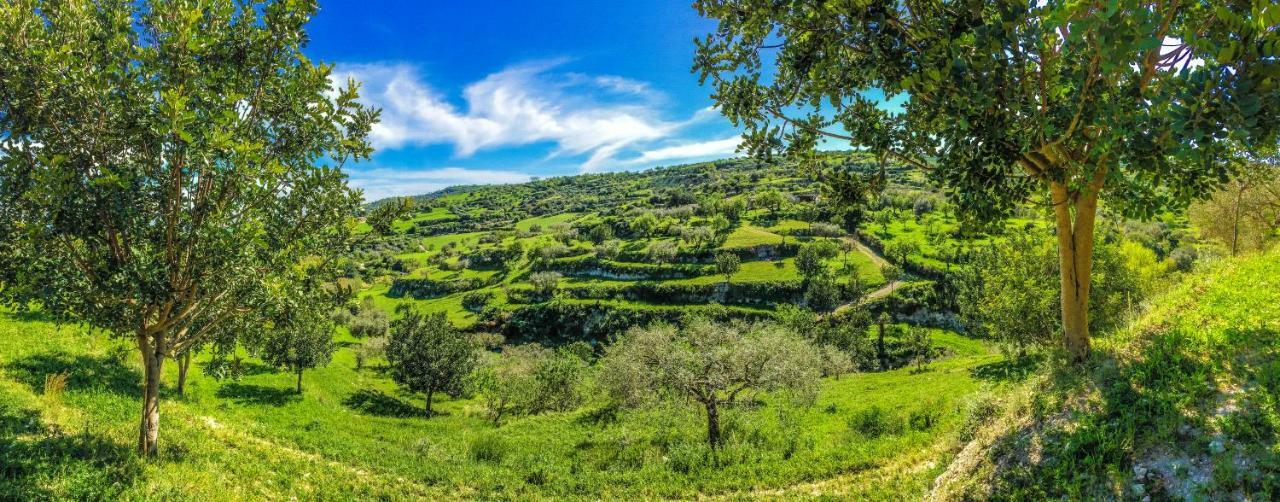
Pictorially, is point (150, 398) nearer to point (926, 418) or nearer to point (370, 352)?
point (926, 418)

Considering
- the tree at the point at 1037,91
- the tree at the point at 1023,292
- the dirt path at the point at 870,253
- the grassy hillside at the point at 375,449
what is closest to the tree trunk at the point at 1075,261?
the tree at the point at 1037,91

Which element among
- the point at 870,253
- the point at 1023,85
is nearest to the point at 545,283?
the point at 870,253

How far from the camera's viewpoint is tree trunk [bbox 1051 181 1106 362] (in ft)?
30.4

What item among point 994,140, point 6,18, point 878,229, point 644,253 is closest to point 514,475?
point 6,18

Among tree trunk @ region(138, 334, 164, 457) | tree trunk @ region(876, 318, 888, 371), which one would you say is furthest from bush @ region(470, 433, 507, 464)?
tree trunk @ region(876, 318, 888, 371)

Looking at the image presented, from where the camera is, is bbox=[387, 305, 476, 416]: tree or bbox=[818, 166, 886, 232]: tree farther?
bbox=[387, 305, 476, 416]: tree

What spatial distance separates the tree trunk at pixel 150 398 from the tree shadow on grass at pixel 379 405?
35.5 m

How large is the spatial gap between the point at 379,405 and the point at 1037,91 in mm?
51678

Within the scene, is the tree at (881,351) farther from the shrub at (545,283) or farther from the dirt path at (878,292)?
the shrub at (545,283)

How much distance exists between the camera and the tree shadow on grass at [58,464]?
8523mm

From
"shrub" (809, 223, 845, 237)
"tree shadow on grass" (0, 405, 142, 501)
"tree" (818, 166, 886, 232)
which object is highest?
"shrub" (809, 223, 845, 237)

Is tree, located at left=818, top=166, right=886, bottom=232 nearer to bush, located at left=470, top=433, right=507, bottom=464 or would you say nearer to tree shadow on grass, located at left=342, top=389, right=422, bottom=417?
bush, located at left=470, top=433, right=507, bottom=464

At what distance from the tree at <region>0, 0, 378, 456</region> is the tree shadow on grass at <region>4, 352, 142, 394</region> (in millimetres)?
11167

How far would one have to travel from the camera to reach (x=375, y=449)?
22.8 metres
